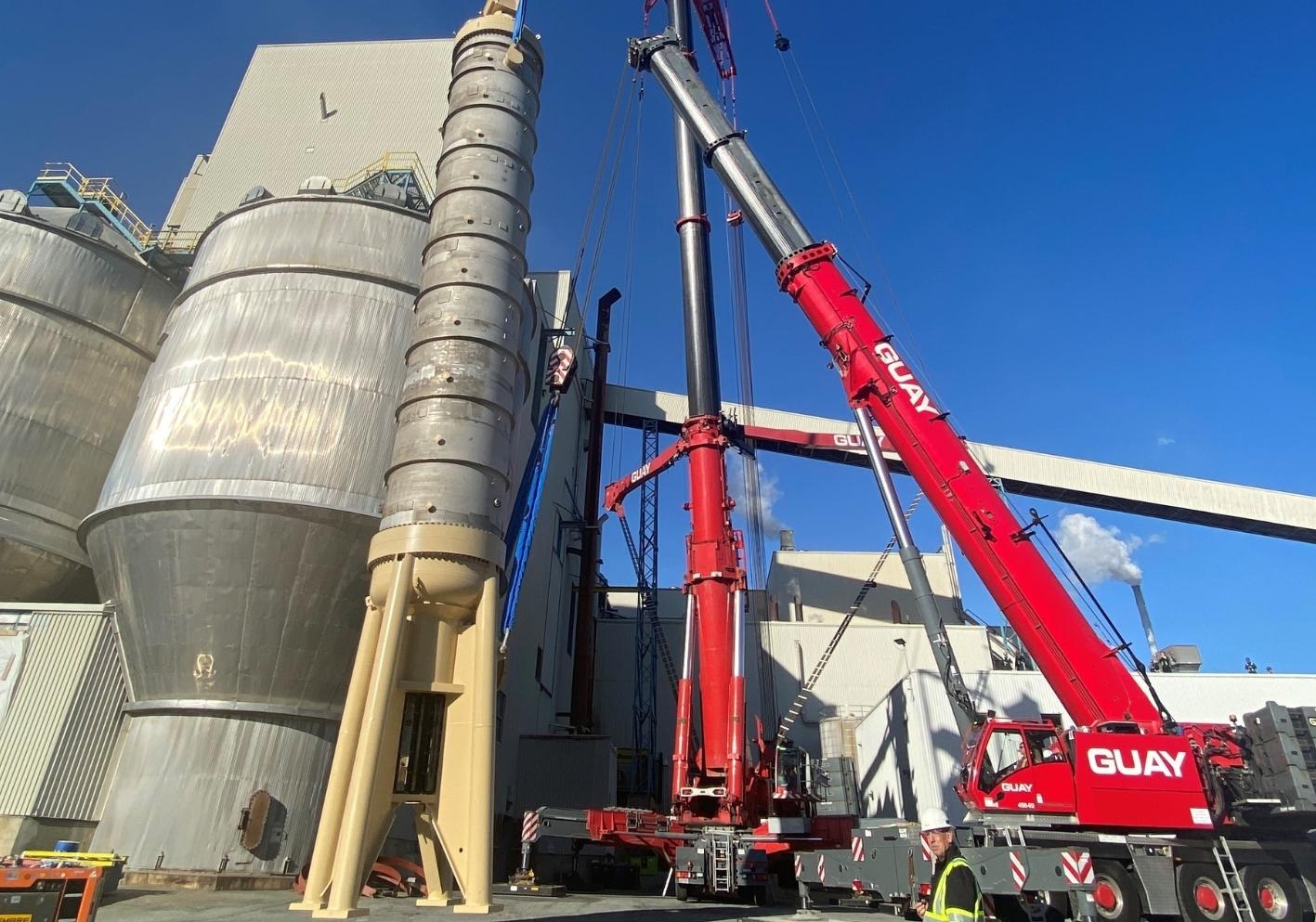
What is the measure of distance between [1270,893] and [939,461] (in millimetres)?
7958

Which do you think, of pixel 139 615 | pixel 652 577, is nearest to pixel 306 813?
pixel 139 615

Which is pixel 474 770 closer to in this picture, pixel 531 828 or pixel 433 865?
pixel 433 865

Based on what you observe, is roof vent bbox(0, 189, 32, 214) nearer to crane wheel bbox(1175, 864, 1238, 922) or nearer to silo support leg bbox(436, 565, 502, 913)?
silo support leg bbox(436, 565, 502, 913)

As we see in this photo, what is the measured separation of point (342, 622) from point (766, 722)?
19.0m

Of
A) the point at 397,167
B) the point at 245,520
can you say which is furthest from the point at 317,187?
the point at 397,167

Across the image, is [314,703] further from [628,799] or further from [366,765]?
[628,799]

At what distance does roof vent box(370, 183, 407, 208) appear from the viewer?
19.9m

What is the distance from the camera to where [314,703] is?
1534cm

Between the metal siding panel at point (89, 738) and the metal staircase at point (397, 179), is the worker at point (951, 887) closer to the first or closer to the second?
the metal siding panel at point (89, 738)

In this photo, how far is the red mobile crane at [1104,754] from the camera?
11.2 meters

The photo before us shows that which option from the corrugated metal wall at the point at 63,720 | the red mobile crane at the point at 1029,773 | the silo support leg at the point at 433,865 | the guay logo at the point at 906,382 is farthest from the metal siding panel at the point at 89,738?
the guay logo at the point at 906,382

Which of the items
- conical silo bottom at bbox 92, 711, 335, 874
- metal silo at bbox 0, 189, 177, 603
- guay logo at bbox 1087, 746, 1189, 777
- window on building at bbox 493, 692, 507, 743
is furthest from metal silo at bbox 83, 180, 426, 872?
guay logo at bbox 1087, 746, 1189, 777

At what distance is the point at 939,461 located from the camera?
43.4 ft

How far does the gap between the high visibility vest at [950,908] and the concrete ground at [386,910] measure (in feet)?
20.8
